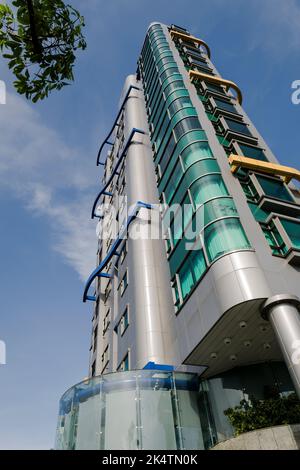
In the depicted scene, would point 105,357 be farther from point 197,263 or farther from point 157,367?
point 197,263

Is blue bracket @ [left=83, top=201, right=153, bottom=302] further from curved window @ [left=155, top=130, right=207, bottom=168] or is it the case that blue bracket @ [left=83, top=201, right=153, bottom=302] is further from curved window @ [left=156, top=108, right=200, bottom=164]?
curved window @ [left=155, top=130, right=207, bottom=168]

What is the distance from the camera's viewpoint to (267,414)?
12.5m

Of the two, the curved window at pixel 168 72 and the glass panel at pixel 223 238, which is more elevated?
the curved window at pixel 168 72

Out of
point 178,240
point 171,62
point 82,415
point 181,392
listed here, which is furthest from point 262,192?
point 171,62

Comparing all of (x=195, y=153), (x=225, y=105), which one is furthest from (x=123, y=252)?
(x=225, y=105)

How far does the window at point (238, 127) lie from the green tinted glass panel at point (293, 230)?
409 inches

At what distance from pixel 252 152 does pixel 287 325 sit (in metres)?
13.6

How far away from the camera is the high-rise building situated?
43.3 ft

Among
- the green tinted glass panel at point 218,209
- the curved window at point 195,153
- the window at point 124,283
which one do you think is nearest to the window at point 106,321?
the window at point 124,283

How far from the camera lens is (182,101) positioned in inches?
1021

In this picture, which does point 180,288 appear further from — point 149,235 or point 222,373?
point 149,235

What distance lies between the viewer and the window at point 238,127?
24.8 metres

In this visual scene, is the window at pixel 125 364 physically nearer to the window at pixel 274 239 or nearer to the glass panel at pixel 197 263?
the glass panel at pixel 197 263
